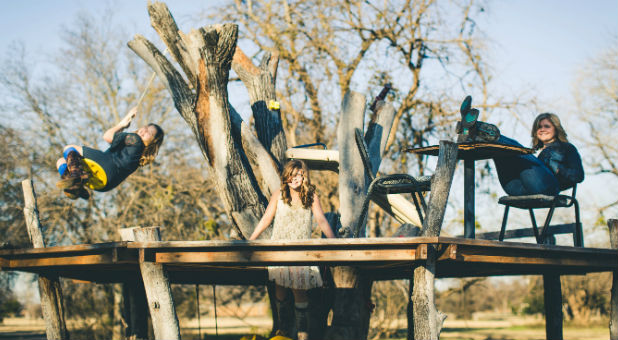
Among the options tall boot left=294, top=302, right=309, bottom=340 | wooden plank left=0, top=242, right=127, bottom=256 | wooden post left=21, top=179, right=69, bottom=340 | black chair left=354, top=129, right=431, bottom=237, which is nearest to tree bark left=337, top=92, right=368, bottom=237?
tall boot left=294, top=302, right=309, bottom=340

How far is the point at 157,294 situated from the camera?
523 centimetres

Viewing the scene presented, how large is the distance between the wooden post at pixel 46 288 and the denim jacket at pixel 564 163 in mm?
5126

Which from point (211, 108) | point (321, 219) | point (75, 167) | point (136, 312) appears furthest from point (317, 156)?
point (136, 312)

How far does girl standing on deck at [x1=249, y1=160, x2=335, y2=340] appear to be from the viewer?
18.4 feet

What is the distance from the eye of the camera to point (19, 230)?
56.1 ft

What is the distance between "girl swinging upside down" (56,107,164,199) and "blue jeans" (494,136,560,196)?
149 inches

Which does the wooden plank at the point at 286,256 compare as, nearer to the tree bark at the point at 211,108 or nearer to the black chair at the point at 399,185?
the black chair at the point at 399,185

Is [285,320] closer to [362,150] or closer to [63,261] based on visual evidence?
[362,150]

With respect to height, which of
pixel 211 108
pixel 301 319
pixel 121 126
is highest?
pixel 211 108

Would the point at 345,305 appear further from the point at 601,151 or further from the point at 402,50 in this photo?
the point at 601,151

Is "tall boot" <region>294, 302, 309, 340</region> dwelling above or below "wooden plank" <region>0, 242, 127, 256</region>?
below

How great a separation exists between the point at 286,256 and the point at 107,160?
279 cm

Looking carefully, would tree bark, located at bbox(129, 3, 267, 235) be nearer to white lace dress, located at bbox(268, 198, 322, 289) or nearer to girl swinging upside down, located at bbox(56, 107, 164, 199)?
girl swinging upside down, located at bbox(56, 107, 164, 199)

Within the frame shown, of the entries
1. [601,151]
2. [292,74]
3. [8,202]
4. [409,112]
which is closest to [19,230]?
[8,202]
